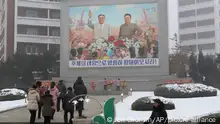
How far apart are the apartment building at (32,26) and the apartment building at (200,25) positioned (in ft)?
88.7

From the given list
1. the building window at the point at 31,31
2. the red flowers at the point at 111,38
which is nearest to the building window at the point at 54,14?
the building window at the point at 31,31

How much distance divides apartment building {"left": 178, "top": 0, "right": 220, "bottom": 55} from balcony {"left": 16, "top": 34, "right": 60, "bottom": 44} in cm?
2668

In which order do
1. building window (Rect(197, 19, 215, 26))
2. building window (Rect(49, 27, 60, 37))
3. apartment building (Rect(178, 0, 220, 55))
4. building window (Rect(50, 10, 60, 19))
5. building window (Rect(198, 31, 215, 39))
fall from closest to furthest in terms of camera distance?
building window (Rect(49, 27, 60, 37))
building window (Rect(50, 10, 60, 19))
apartment building (Rect(178, 0, 220, 55))
building window (Rect(198, 31, 215, 39))
building window (Rect(197, 19, 215, 26))

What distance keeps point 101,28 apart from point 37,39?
21.9 meters

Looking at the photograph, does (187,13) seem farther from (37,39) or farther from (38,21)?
(37,39)

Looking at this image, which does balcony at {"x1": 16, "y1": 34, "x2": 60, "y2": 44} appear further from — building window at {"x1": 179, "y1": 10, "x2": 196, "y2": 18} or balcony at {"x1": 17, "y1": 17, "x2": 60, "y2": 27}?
building window at {"x1": 179, "y1": 10, "x2": 196, "y2": 18}

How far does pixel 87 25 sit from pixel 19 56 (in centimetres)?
1517

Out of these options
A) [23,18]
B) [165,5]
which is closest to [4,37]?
[23,18]

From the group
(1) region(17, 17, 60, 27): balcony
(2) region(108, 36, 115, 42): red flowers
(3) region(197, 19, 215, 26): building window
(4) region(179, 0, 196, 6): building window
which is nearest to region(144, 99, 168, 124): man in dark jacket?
(2) region(108, 36, 115, 42): red flowers

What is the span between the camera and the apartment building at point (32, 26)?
54.7 meters

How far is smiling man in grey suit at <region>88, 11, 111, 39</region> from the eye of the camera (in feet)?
119

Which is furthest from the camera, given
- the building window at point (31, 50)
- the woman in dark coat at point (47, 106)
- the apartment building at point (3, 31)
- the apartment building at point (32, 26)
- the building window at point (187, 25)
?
the building window at point (187, 25)

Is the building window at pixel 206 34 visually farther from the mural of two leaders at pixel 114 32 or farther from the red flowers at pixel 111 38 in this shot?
the red flowers at pixel 111 38

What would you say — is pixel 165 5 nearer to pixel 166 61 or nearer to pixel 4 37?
pixel 166 61
